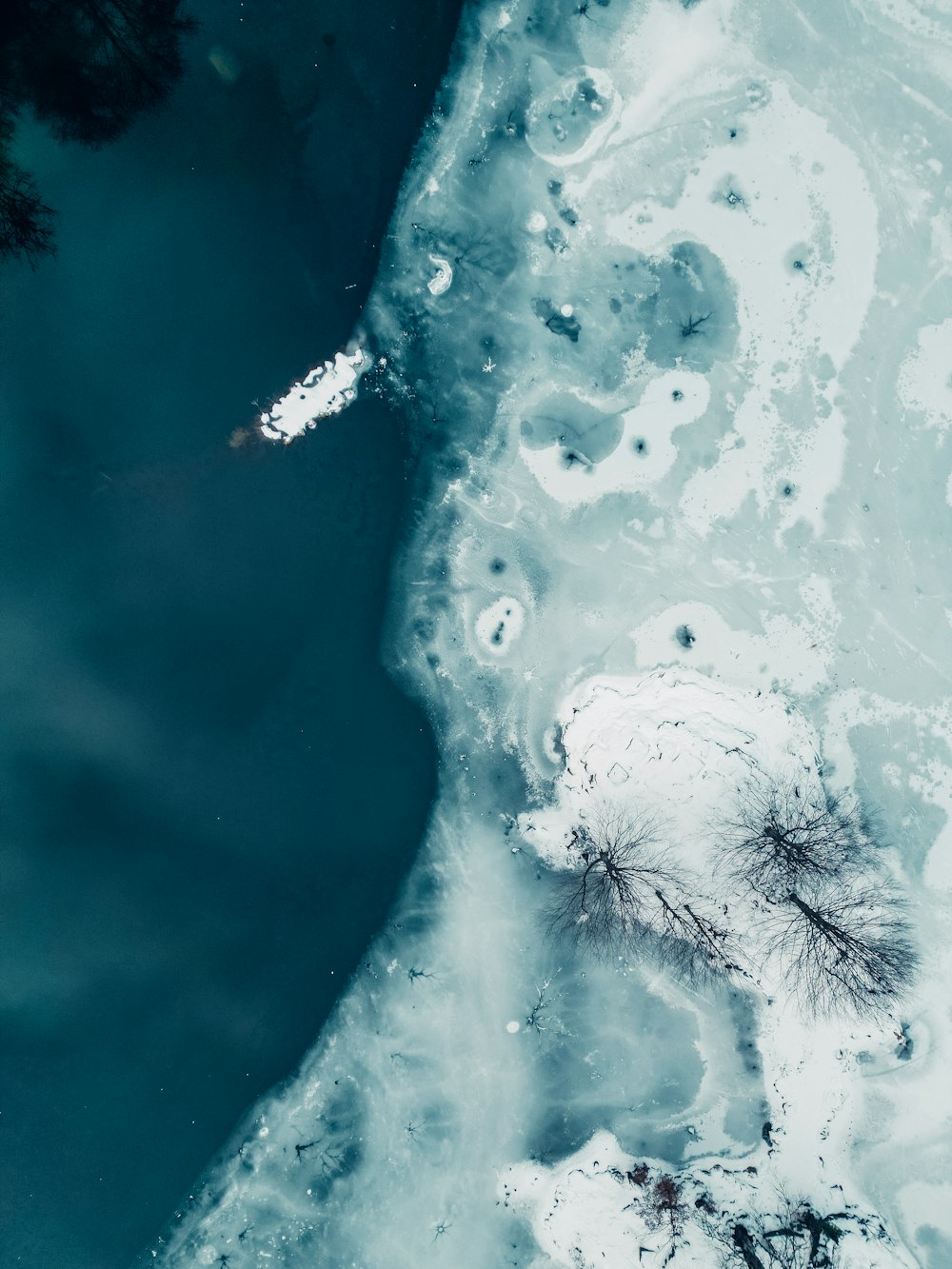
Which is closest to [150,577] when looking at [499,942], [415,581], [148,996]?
[415,581]

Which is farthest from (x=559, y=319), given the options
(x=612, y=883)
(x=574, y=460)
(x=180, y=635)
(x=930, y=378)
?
(x=612, y=883)

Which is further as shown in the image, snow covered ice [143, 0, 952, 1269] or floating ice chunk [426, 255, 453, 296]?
floating ice chunk [426, 255, 453, 296]

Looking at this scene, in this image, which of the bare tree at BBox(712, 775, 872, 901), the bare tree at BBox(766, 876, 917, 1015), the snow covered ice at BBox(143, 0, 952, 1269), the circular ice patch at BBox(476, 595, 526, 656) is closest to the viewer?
the bare tree at BBox(712, 775, 872, 901)

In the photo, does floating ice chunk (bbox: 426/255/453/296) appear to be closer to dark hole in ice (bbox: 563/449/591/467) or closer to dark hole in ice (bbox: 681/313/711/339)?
dark hole in ice (bbox: 563/449/591/467)

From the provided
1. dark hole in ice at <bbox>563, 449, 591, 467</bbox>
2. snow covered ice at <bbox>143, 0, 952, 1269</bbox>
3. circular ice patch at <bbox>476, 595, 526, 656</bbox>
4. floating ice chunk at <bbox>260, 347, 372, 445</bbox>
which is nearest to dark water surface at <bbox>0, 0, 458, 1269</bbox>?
floating ice chunk at <bbox>260, 347, 372, 445</bbox>

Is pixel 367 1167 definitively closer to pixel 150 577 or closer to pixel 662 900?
pixel 662 900

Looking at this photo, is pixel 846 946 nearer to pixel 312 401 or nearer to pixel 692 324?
pixel 692 324
